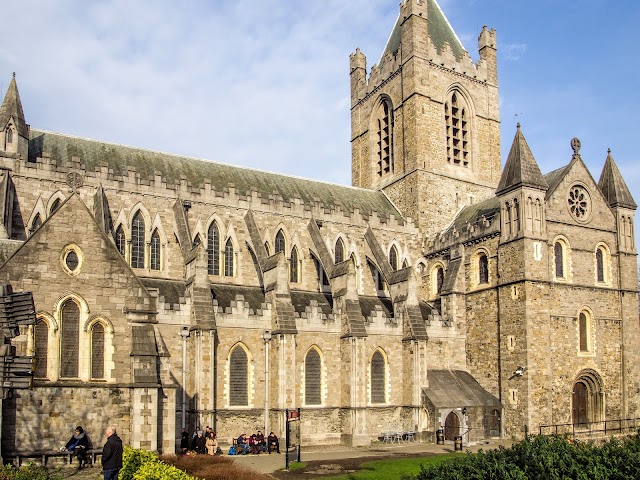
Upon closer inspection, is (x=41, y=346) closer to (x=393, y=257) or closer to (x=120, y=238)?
(x=120, y=238)

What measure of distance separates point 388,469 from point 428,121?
28.5m

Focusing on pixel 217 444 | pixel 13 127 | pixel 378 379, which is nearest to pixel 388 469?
pixel 217 444

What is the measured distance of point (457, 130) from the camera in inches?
1925

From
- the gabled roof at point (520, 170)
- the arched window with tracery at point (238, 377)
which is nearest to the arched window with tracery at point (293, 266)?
the arched window with tracery at point (238, 377)

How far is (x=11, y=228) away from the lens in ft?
103

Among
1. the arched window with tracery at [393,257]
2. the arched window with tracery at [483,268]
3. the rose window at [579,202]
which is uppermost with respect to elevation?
the rose window at [579,202]

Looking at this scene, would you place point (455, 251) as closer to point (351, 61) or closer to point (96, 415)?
point (351, 61)

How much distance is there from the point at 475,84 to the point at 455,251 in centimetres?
1564

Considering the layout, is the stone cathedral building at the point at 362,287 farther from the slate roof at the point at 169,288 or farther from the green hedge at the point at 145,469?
the green hedge at the point at 145,469

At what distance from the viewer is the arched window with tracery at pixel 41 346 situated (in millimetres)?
20266

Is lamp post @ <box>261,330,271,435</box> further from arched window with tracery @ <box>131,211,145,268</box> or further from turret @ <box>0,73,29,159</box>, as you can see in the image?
turret @ <box>0,73,29,159</box>

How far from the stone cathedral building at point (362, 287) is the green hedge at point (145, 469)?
949 cm

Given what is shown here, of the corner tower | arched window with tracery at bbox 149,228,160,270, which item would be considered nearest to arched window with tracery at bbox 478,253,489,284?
the corner tower

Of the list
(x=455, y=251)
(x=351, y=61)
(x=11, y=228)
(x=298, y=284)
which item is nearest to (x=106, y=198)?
(x=11, y=228)
